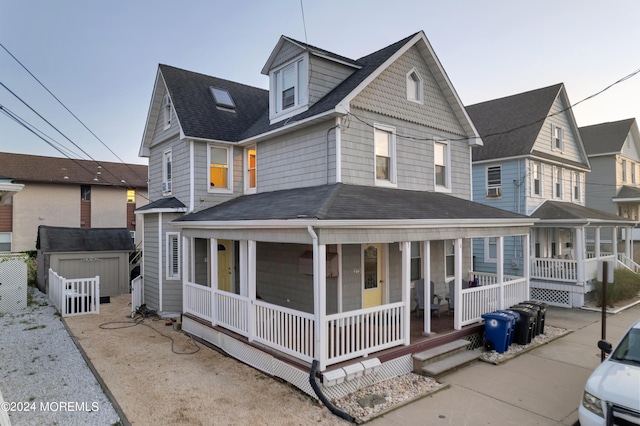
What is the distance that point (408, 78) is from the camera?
1137 cm

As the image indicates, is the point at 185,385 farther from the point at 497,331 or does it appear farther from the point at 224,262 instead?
the point at 497,331

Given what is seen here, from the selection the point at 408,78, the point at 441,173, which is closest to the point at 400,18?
the point at 408,78

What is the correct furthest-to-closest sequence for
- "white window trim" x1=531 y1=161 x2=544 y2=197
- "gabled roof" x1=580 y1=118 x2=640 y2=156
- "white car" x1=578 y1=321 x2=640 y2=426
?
1. "gabled roof" x1=580 y1=118 x2=640 y2=156
2. "white window trim" x1=531 y1=161 x2=544 y2=197
3. "white car" x1=578 y1=321 x2=640 y2=426

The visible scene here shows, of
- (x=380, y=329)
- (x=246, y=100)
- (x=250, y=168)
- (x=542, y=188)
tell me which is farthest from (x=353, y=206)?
(x=542, y=188)

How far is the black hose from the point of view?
570 centimetres

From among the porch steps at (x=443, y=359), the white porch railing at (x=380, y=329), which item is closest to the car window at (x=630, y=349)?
the porch steps at (x=443, y=359)

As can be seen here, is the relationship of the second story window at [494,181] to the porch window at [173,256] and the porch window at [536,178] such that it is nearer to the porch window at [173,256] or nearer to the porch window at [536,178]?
the porch window at [536,178]

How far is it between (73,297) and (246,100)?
971cm

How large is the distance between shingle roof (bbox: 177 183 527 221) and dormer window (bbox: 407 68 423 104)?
9.88 ft

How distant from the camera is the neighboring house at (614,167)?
76.6 ft

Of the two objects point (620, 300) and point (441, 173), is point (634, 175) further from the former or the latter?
point (441, 173)

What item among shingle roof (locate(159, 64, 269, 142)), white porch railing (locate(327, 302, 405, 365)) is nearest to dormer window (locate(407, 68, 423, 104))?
shingle roof (locate(159, 64, 269, 142))

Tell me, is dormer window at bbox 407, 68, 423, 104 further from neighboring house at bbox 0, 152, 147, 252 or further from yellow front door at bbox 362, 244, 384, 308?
neighboring house at bbox 0, 152, 147, 252

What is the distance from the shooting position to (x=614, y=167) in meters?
23.5
